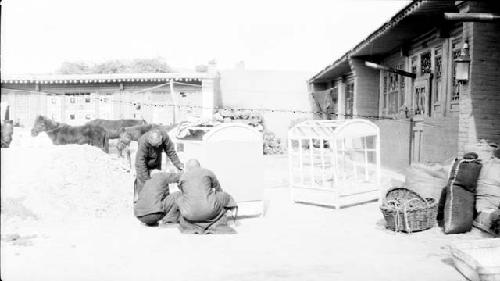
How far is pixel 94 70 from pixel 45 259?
4630cm

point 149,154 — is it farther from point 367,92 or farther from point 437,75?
point 367,92

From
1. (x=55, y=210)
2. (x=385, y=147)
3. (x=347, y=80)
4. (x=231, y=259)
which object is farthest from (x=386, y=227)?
(x=347, y=80)

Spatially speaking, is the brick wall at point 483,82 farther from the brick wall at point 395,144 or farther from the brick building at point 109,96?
the brick building at point 109,96

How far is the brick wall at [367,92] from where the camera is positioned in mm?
16469

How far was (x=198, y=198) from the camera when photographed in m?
7.25

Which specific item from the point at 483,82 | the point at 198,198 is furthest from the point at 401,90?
the point at 198,198

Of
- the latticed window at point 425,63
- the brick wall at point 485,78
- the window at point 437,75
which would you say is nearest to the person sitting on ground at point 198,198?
the brick wall at point 485,78

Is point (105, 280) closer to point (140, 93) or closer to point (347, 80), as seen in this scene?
point (347, 80)

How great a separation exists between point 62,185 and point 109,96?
16.5 metres

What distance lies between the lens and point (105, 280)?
500 cm

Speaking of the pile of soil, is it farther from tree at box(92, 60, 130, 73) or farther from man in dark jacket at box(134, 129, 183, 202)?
tree at box(92, 60, 130, 73)

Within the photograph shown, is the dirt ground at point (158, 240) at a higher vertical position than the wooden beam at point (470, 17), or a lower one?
lower

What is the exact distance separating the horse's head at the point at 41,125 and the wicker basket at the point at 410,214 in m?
12.7

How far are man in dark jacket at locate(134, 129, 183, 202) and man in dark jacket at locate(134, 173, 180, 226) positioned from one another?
63cm
